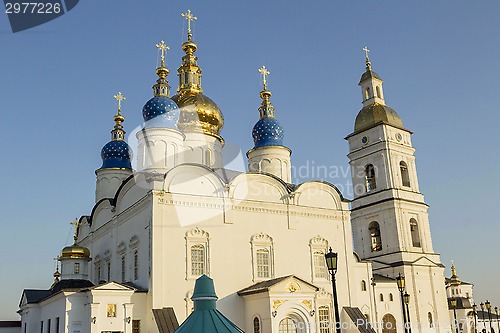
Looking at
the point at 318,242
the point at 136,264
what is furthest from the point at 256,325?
the point at 136,264

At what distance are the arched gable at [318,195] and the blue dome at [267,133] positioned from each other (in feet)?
12.2

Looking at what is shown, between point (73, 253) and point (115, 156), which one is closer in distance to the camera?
point (73, 253)

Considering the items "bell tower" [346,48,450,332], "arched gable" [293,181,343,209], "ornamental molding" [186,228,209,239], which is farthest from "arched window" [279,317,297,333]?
"bell tower" [346,48,450,332]

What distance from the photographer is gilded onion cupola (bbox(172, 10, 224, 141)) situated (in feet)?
70.1

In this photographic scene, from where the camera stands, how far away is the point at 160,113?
19.5 m

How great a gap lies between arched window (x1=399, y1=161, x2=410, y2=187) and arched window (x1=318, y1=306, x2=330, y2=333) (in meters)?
10.3

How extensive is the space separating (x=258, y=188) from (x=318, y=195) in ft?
8.97

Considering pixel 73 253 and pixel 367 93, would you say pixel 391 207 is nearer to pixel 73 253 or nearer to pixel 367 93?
pixel 367 93

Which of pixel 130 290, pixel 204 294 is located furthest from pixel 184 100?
pixel 204 294

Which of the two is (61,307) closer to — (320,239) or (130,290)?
(130,290)

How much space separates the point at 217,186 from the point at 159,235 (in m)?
2.78

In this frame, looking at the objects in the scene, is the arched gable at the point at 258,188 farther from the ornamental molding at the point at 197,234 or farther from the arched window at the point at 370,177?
the arched window at the point at 370,177

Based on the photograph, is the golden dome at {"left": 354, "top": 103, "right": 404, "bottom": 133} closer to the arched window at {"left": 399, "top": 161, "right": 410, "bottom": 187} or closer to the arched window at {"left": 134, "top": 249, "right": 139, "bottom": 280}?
the arched window at {"left": 399, "top": 161, "right": 410, "bottom": 187}

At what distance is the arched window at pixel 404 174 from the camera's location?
86.2ft
